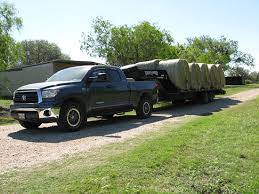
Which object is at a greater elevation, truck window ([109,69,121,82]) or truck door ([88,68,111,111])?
truck window ([109,69,121,82])

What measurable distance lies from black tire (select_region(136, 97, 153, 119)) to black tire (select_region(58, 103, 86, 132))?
3556 mm

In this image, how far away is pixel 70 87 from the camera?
11.6 meters

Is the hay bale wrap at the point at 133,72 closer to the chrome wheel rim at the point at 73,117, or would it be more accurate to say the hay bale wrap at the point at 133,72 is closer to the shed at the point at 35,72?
the chrome wheel rim at the point at 73,117

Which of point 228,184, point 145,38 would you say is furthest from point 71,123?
point 145,38

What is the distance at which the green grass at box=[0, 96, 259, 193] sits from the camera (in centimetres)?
580

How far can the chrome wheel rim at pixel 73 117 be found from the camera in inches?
450

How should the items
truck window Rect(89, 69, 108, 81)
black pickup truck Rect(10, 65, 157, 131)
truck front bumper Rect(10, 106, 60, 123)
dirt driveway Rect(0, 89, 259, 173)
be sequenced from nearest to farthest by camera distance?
dirt driveway Rect(0, 89, 259, 173) < truck front bumper Rect(10, 106, 60, 123) < black pickup truck Rect(10, 65, 157, 131) < truck window Rect(89, 69, 108, 81)

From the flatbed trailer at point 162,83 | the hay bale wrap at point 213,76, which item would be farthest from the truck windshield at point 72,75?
the hay bale wrap at point 213,76

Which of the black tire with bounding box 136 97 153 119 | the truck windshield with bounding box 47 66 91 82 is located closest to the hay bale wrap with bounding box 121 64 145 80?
the black tire with bounding box 136 97 153 119

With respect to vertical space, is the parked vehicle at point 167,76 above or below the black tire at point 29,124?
above

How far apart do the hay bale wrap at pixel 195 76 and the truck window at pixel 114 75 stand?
370 inches

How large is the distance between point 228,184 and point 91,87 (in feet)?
22.7

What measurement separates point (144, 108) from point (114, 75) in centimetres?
209

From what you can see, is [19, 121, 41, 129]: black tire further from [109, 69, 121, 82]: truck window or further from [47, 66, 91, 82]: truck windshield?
[109, 69, 121, 82]: truck window
